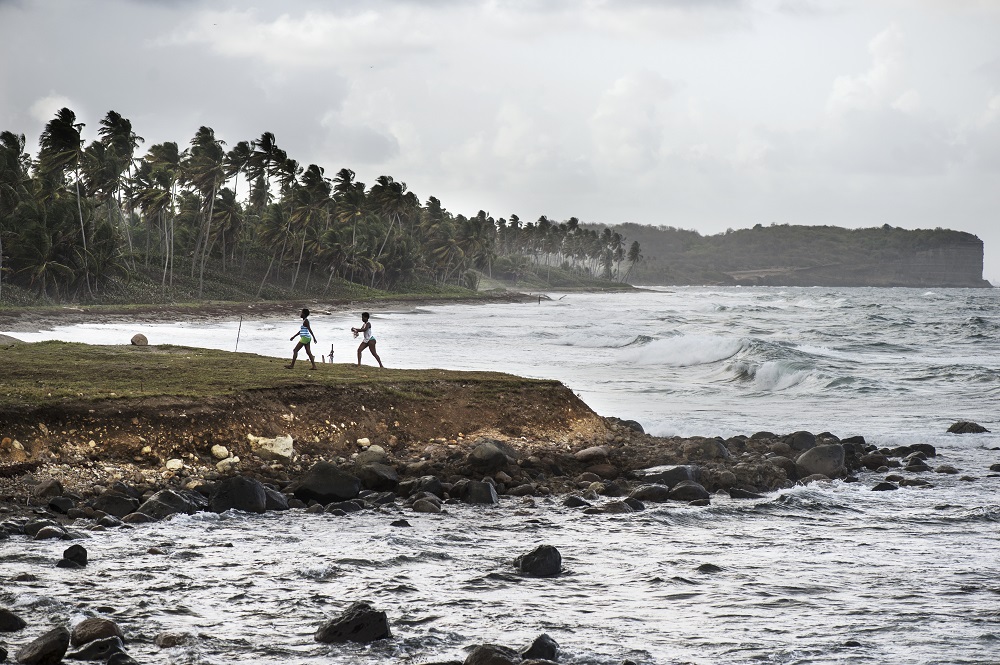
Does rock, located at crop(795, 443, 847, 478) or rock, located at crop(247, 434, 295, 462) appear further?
rock, located at crop(795, 443, 847, 478)

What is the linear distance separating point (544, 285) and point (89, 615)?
175170 mm

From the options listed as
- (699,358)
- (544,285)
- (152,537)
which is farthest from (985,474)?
(544,285)

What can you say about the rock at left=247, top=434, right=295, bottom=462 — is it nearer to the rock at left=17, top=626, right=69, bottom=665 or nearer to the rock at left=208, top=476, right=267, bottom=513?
the rock at left=208, top=476, right=267, bottom=513

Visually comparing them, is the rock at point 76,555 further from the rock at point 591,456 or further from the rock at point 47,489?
the rock at point 591,456

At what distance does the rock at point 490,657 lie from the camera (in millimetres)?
6770

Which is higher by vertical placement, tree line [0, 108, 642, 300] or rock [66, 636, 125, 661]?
tree line [0, 108, 642, 300]

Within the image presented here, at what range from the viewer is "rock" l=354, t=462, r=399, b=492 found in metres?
13.1

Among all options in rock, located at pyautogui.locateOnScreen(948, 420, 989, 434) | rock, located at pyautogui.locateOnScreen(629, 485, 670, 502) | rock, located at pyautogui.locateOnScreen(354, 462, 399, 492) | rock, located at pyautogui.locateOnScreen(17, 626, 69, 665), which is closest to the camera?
rock, located at pyautogui.locateOnScreen(17, 626, 69, 665)

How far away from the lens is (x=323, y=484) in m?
12.3

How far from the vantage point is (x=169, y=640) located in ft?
23.6

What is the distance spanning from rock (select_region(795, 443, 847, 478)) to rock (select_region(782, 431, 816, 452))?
1.32 meters

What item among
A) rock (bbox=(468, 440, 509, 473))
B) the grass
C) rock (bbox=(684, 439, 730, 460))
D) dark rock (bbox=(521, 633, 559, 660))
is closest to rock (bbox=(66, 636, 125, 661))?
dark rock (bbox=(521, 633, 559, 660))

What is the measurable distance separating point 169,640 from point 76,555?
241cm

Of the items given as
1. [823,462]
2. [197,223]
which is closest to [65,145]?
[197,223]
